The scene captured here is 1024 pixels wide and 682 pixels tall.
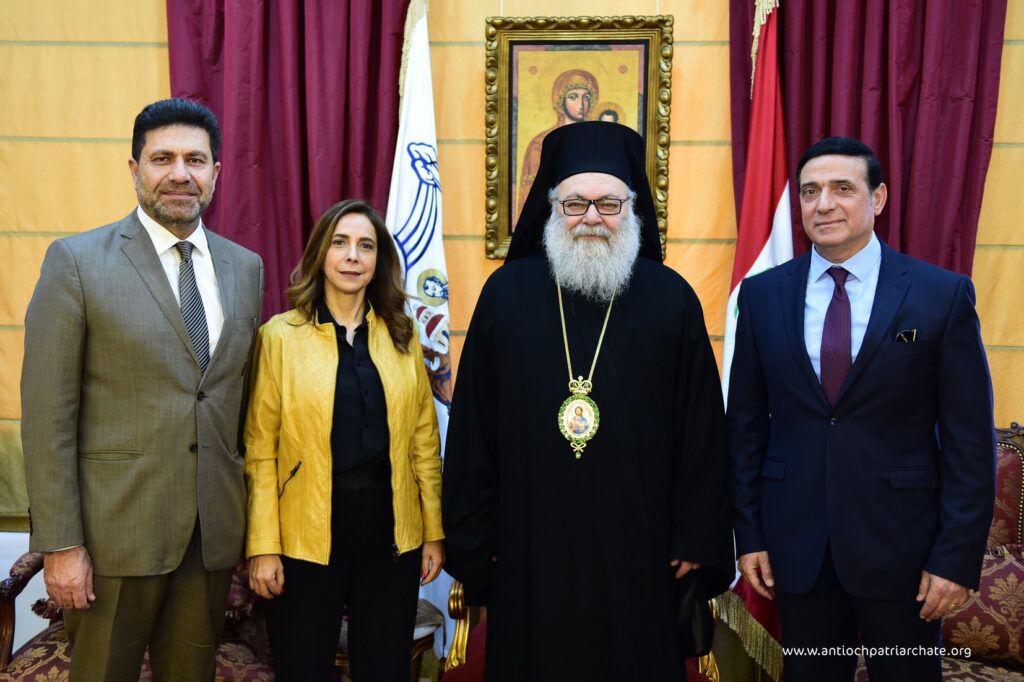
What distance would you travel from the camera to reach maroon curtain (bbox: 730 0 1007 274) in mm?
3322

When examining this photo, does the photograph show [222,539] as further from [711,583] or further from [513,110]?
[513,110]

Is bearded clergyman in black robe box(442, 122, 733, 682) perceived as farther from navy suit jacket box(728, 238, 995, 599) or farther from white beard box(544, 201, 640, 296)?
navy suit jacket box(728, 238, 995, 599)

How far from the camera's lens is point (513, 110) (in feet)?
12.0

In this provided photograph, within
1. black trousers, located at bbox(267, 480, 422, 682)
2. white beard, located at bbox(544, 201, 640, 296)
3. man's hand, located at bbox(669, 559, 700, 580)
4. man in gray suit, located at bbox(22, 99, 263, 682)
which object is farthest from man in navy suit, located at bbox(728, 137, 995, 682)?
man in gray suit, located at bbox(22, 99, 263, 682)

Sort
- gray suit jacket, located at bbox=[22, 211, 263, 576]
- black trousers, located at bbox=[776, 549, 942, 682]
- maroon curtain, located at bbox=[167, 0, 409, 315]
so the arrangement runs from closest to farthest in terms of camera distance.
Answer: gray suit jacket, located at bbox=[22, 211, 263, 576] < black trousers, located at bbox=[776, 549, 942, 682] < maroon curtain, located at bbox=[167, 0, 409, 315]

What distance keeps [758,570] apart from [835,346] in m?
0.70

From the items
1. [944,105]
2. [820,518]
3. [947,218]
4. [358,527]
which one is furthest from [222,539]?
[944,105]

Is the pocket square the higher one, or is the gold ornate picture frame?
the gold ornate picture frame

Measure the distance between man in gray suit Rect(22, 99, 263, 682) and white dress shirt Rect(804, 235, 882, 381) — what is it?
169 centimetres

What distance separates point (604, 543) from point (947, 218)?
228cm

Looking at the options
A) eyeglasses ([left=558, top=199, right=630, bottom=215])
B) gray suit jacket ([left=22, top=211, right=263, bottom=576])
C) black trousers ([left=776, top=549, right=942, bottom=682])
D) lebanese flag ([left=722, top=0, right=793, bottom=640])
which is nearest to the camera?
gray suit jacket ([left=22, top=211, right=263, bottom=576])

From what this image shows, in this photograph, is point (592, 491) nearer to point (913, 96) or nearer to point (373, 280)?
point (373, 280)

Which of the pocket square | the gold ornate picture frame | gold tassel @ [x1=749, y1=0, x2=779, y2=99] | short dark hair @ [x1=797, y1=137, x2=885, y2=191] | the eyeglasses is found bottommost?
the pocket square

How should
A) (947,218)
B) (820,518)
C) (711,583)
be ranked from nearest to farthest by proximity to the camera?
(820,518)
(711,583)
(947,218)
